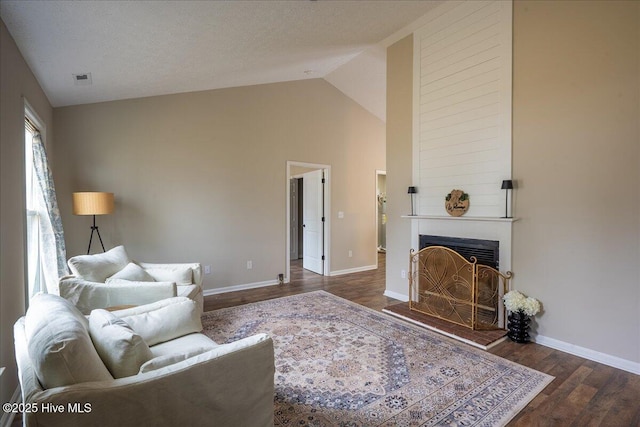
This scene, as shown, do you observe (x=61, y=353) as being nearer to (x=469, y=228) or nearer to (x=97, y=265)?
(x=97, y=265)

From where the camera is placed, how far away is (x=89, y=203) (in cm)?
331

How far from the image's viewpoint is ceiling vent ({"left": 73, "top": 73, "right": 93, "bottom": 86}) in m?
2.81

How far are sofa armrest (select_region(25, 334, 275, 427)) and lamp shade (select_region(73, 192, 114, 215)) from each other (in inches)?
111

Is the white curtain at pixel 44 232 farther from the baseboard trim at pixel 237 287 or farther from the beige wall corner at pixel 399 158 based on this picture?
the beige wall corner at pixel 399 158

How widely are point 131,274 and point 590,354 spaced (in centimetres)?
404

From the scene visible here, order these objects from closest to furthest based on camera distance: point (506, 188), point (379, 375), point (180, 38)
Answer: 1. point (379, 375)
2. point (180, 38)
3. point (506, 188)

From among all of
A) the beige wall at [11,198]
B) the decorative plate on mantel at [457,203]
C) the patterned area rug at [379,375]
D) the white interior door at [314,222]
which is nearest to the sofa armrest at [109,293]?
the beige wall at [11,198]

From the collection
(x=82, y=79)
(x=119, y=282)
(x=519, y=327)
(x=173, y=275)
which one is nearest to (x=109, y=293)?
(x=119, y=282)

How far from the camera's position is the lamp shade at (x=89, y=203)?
3291 mm

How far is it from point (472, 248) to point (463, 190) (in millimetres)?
658

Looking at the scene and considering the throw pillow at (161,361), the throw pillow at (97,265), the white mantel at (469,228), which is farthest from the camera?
the white mantel at (469,228)

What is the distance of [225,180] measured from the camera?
4652 millimetres

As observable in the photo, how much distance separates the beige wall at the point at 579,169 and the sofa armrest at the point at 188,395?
2769 mm

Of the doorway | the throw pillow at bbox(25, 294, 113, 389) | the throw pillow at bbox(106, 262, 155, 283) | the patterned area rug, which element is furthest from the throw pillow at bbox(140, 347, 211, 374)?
the doorway
